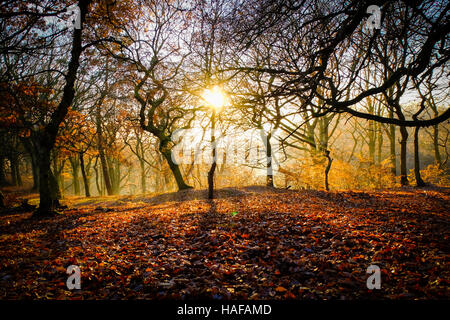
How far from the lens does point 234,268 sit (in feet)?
11.0

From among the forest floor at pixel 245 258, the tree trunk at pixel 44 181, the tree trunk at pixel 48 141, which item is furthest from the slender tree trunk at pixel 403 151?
the tree trunk at pixel 44 181

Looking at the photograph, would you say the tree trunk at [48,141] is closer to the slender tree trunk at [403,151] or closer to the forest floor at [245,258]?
the forest floor at [245,258]

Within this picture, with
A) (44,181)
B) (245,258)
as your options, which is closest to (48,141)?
A: (44,181)

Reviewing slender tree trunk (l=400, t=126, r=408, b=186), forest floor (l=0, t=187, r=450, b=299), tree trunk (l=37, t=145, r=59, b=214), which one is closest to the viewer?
forest floor (l=0, t=187, r=450, b=299)

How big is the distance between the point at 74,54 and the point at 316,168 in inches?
583

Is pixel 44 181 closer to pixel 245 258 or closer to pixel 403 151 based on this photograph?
pixel 245 258

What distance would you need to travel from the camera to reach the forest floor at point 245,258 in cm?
273

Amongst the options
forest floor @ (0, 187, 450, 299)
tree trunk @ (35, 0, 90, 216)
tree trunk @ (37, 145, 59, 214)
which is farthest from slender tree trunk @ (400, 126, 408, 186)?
tree trunk @ (37, 145, 59, 214)

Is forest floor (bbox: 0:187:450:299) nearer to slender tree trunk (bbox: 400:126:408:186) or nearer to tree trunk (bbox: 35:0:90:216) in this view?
tree trunk (bbox: 35:0:90:216)

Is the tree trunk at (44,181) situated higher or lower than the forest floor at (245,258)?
higher

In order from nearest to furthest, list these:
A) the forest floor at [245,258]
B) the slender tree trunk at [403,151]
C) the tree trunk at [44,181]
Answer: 1. the forest floor at [245,258]
2. the tree trunk at [44,181]
3. the slender tree trunk at [403,151]

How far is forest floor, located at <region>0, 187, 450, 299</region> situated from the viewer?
2734mm
